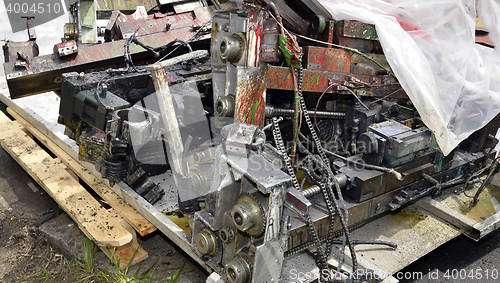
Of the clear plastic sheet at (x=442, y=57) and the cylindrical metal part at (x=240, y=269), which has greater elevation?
the clear plastic sheet at (x=442, y=57)

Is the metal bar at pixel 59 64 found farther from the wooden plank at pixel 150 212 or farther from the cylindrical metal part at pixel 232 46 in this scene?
the cylindrical metal part at pixel 232 46

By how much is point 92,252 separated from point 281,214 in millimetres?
1648

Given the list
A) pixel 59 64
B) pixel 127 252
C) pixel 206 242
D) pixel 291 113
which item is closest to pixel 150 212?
pixel 127 252

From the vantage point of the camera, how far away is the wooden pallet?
2697mm

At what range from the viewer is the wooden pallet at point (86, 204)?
8.85 feet

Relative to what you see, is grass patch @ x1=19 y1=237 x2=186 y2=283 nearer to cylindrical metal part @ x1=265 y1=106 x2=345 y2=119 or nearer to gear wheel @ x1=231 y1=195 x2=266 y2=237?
gear wheel @ x1=231 y1=195 x2=266 y2=237

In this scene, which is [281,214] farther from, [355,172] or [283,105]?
[283,105]

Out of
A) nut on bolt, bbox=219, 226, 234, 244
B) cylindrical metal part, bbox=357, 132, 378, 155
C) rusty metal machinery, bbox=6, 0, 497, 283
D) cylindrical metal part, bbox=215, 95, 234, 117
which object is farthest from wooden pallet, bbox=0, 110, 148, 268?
cylindrical metal part, bbox=357, 132, 378, 155

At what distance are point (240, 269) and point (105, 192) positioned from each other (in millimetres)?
1622

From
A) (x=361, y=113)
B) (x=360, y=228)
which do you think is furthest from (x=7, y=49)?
(x=360, y=228)

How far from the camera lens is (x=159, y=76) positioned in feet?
8.42

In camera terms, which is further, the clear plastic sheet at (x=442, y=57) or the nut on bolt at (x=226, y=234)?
the clear plastic sheet at (x=442, y=57)

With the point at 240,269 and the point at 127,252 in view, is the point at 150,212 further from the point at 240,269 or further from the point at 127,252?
the point at 240,269

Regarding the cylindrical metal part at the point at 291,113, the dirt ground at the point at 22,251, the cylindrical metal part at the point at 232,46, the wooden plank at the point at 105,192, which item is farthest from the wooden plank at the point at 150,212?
the cylindrical metal part at the point at 232,46
